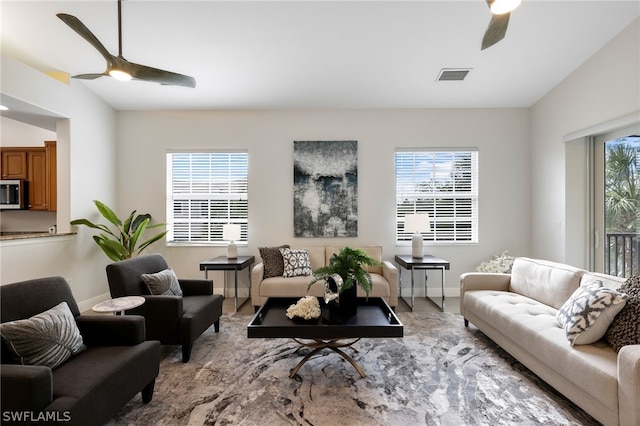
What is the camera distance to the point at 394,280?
3832 millimetres

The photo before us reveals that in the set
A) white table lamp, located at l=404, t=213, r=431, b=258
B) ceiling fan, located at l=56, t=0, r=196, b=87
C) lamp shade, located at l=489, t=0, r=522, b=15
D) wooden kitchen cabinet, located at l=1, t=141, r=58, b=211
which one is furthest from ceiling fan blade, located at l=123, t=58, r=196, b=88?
wooden kitchen cabinet, located at l=1, t=141, r=58, b=211

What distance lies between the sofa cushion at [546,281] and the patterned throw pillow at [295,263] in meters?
2.42

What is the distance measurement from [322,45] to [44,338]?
344cm

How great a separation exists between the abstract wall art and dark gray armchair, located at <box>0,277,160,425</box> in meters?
2.89

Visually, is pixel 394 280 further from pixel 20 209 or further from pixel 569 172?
pixel 20 209

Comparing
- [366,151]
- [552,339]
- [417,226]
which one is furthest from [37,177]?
[552,339]

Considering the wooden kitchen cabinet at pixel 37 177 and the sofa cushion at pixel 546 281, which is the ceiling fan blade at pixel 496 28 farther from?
the wooden kitchen cabinet at pixel 37 177

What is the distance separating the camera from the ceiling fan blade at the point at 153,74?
2.48m

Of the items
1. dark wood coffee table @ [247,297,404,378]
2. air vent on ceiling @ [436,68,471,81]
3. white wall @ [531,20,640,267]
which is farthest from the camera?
air vent on ceiling @ [436,68,471,81]

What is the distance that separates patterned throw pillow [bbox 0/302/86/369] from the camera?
156cm

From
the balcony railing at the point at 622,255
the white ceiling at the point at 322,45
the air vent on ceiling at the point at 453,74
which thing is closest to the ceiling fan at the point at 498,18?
the white ceiling at the point at 322,45

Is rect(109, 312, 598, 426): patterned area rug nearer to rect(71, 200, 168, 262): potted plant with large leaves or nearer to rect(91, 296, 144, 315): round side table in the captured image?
rect(91, 296, 144, 315): round side table

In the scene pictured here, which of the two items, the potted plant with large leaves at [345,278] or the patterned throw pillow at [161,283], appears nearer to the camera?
the potted plant with large leaves at [345,278]

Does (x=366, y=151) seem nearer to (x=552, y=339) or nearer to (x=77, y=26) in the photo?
(x=552, y=339)
